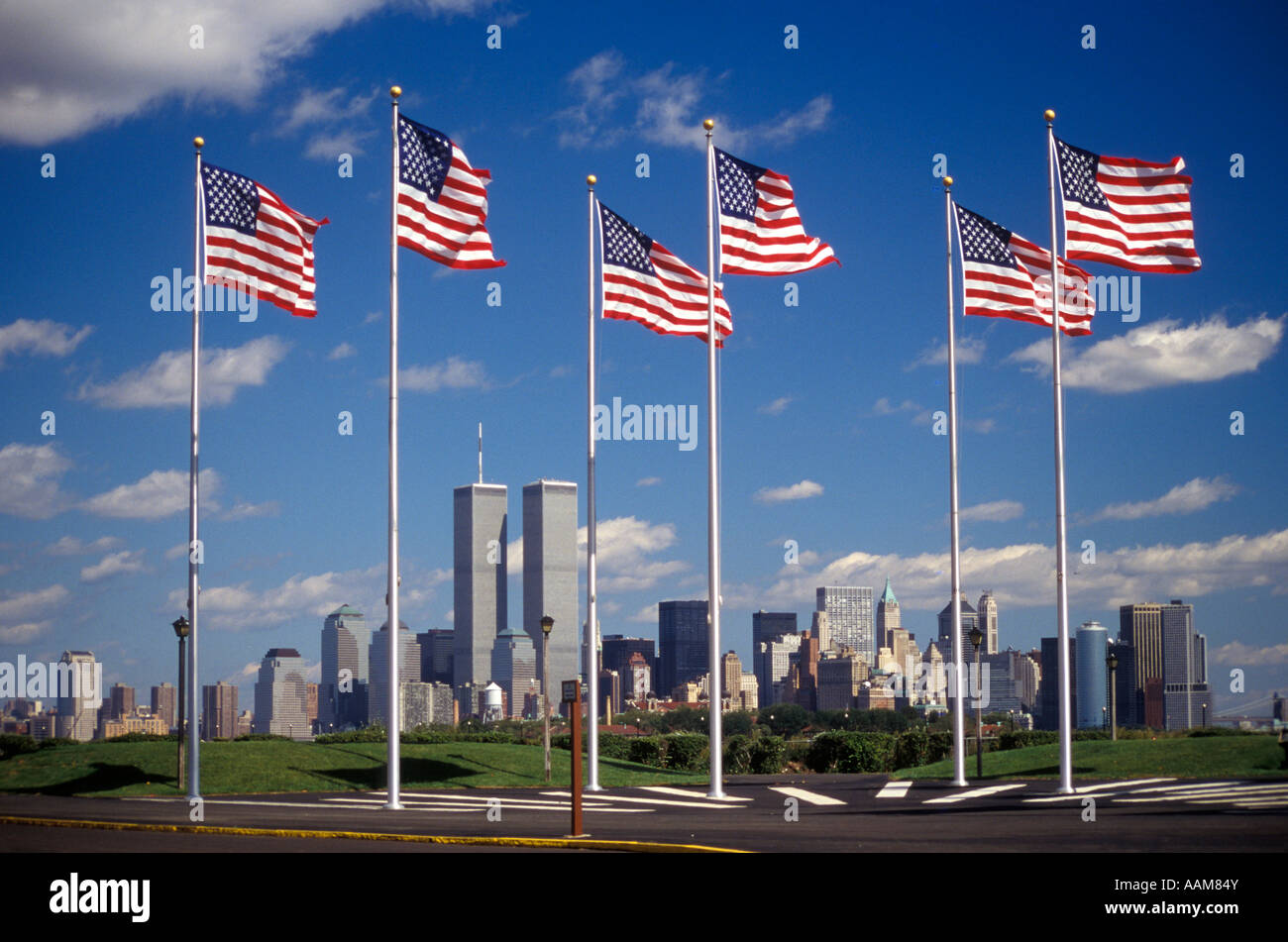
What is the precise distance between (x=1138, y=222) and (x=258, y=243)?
17064 millimetres

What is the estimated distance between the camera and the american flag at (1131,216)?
1045 inches

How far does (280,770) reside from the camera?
3297 centimetres

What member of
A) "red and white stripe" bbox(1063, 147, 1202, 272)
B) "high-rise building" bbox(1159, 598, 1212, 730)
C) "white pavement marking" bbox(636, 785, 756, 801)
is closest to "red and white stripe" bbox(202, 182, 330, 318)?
"white pavement marking" bbox(636, 785, 756, 801)

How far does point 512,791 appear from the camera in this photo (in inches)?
1210

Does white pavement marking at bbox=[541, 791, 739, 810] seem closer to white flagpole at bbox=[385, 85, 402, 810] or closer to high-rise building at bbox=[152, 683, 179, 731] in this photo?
white flagpole at bbox=[385, 85, 402, 810]

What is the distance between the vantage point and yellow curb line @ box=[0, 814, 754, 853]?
17281mm

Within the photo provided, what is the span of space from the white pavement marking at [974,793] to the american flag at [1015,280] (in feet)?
32.2

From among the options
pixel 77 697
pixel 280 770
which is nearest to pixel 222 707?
pixel 77 697

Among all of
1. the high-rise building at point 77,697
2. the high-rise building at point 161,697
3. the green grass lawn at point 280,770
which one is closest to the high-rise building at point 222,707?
the high-rise building at point 161,697

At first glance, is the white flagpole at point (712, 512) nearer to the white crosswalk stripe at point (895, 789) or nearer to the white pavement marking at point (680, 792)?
the white pavement marking at point (680, 792)
